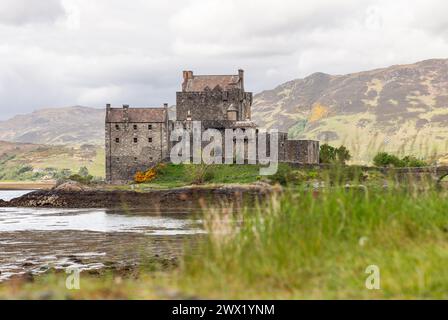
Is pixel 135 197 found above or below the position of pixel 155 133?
below

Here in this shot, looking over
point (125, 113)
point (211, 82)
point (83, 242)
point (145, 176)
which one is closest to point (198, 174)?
point (145, 176)

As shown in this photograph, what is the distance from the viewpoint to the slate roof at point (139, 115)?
3430 inches

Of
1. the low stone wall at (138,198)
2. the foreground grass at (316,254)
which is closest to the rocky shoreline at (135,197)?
the low stone wall at (138,198)

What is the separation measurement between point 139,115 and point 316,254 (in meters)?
79.3

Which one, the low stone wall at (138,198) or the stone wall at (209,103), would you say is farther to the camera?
the stone wall at (209,103)

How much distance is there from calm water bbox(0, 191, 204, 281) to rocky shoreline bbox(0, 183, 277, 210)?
1422cm

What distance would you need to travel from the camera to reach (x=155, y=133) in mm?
86188

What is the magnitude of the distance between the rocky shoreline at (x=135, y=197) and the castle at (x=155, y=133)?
31.7 ft

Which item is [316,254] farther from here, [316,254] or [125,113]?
A: [125,113]

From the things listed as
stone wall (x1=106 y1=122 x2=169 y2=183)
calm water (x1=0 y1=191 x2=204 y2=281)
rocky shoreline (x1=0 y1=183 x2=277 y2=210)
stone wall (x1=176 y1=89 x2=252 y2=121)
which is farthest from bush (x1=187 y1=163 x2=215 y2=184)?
calm water (x1=0 y1=191 x2=204 y2=281)

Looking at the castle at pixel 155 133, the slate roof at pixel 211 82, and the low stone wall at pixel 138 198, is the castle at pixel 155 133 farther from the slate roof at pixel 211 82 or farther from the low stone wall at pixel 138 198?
the low stone wall at pixel 138 198

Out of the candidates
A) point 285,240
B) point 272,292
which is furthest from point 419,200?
point 272,292
